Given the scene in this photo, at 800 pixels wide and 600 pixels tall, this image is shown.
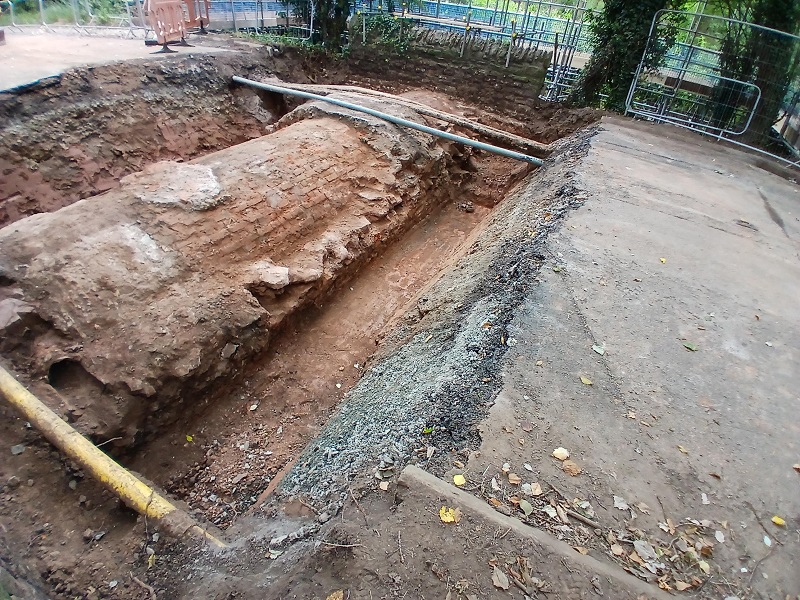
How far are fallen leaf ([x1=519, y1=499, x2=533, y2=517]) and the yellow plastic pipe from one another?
5.75 feet

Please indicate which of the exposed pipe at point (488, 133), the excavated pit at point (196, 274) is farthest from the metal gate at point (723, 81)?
the excavated pit at point (196, 274)

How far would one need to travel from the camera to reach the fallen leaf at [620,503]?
254 cm

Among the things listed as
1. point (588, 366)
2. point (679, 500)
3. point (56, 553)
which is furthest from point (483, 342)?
point (56, 553)

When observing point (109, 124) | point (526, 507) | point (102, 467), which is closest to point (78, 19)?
point (109, 124)

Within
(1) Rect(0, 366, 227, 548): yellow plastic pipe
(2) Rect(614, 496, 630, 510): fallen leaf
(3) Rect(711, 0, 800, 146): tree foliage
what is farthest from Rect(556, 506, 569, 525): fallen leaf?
(3) Rect(711, 0, 800, 146): tree foliage

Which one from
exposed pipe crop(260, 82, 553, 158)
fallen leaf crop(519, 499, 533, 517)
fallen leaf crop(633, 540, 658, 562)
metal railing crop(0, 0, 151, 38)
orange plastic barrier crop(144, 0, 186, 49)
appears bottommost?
fallen leaf crop(633, 540, 658, 562)

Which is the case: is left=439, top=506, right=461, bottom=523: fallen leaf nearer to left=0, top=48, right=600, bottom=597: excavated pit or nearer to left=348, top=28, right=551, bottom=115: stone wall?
left=0, top=48, right=600, bottom=597: excavated pit

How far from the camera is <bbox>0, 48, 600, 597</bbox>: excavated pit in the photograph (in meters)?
3.98

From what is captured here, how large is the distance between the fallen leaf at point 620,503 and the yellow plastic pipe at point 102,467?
7.35ft

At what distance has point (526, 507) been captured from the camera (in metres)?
2.47

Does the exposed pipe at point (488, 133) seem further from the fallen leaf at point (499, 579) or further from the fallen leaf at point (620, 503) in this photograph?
the fallen leaf at point (499, 579)

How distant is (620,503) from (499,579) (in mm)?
851

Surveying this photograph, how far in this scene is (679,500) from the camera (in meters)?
2.63

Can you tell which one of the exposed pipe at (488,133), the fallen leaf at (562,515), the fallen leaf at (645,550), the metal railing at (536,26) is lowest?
the fallen leaf at (645,550)
